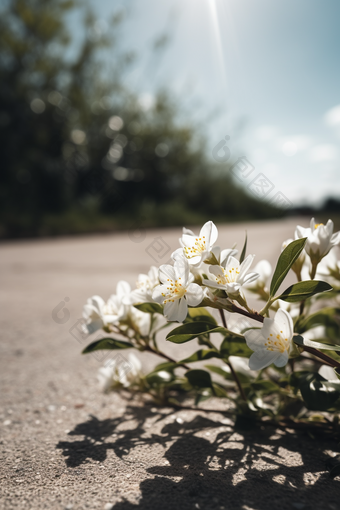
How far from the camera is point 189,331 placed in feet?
2.76

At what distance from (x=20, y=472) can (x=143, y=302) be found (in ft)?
1.45

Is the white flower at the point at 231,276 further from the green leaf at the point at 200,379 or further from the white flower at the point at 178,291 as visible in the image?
the green leaf at the point at 200,379

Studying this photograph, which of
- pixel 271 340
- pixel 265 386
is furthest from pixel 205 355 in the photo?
pixel 271 340

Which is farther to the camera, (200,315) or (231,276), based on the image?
(200,315)

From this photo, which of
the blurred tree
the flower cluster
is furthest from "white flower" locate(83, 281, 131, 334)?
the blurred tree

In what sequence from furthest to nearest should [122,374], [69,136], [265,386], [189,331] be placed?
[69,136]
[122,374]
[265,386]
[189,331]

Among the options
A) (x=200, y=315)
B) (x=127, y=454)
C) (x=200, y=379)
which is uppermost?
(x=200, y=315)

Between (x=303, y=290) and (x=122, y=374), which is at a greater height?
(x=303, y=290)

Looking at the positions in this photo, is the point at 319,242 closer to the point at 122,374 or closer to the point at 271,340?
the point at 271,340

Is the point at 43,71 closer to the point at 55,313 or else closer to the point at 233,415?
the point at 55,313

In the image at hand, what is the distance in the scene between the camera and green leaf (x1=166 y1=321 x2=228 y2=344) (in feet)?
2.71

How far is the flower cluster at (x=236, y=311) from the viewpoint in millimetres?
773

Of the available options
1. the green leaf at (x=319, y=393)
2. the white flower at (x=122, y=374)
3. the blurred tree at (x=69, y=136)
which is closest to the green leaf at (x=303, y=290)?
the green leaf at (x=319, y=393)

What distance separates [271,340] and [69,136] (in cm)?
1157
